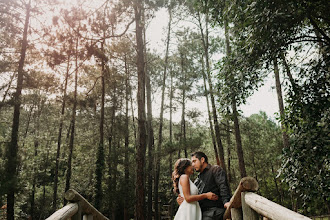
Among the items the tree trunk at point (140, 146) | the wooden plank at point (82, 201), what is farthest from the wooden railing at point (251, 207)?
the tree trunk at point (140, 146)

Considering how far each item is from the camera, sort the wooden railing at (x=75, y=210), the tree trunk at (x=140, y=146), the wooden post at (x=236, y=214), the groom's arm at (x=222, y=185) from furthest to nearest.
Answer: the tree trunk at (x=140, y=146)
the groom's arm at (x=222, y=185)
the wooden post at (x=236, y=214)
the wooden railing at (x=75, y=210)

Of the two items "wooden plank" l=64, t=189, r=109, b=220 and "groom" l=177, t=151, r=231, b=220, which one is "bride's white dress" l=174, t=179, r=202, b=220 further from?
"wooden plank" l=64, t=189, r=109, b=220

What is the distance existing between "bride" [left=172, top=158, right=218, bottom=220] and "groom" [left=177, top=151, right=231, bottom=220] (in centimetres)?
9

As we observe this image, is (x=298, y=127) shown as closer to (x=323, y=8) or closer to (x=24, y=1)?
(x=323, y=8)

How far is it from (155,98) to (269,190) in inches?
598

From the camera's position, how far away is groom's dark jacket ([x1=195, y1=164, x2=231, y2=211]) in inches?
111

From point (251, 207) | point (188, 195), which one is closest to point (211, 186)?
point (188, 195)

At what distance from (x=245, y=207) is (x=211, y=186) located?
20.7 inches

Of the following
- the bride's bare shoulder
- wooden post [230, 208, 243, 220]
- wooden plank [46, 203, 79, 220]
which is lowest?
wooden post [230, 208, 243, 220]

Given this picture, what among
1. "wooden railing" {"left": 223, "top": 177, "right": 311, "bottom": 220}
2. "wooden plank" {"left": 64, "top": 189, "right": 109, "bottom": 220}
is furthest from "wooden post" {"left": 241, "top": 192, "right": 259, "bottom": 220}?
"wooden plank" {"left": 64, "top": 189, "right": 109, "bottom": 220}

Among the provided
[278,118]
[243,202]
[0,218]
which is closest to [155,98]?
[0,218]

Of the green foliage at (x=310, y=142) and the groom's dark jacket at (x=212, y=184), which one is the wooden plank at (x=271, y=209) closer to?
the groom's dark jacket at (x=212, y=184)

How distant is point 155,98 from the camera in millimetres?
21344

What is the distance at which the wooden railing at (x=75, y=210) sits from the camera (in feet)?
7.27
